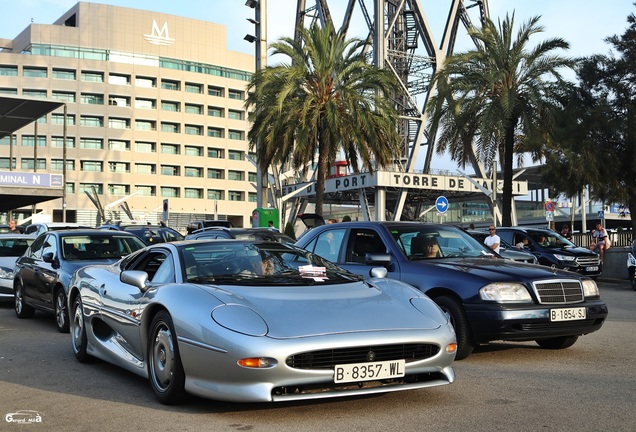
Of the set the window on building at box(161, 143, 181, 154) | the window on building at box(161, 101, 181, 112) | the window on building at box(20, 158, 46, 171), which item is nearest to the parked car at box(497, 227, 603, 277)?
the window on building at box(20, 158, 46, 171)

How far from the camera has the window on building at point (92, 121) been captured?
85.2 meters

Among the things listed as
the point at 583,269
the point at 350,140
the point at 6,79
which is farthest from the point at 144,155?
the point at 583,269

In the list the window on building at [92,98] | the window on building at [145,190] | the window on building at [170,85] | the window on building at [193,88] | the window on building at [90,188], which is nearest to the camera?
the window on building at [90,188]

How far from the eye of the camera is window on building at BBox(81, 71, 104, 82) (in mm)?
85562

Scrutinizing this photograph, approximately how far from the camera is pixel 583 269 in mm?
21297

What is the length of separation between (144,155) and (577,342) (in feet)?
272

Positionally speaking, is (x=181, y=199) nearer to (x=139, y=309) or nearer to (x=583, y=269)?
(x=583, y=269)

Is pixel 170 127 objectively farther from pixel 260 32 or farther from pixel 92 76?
pixel 260 32

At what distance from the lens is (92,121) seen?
8594 centimetres

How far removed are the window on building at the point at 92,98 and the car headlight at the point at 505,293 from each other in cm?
8335

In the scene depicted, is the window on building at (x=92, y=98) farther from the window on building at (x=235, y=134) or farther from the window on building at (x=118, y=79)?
the window on building at (x=235, y=134)

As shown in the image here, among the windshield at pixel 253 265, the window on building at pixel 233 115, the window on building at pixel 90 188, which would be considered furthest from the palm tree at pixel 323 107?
the window on building at pixel 233 115

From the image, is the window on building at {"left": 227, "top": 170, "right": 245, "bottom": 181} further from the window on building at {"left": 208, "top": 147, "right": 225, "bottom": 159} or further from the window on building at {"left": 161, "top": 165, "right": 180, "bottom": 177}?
the window on building at {"left": 161, "top": 165, "right": 180, "bottom": 177}

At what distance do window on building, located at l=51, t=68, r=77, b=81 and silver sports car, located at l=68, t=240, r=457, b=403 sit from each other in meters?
84.0
